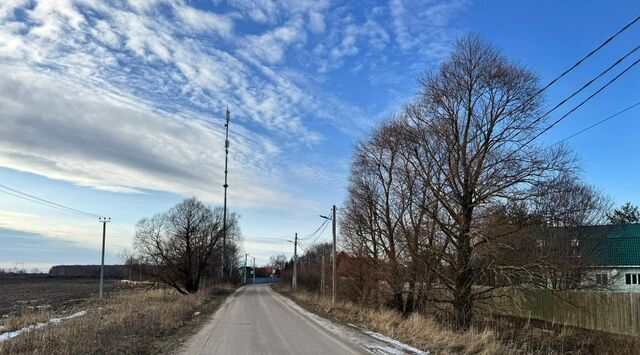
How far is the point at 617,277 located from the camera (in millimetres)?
44594

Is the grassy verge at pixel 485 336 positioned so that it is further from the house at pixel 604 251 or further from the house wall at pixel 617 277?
the house wall at pixel 617 277

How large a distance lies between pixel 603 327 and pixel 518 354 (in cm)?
1794

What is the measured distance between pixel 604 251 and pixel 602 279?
5.65 meters

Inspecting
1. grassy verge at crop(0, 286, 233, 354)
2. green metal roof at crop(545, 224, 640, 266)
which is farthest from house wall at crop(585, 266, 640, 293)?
grassy verge at crop(0, 286, 233, 354)

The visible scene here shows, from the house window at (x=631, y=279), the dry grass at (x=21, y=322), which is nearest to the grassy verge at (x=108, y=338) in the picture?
the dry grass at (x=21, y=322)

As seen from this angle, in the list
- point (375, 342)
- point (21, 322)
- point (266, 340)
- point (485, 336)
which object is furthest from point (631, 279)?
point (21, 322)

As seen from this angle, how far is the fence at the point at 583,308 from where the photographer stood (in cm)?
2758

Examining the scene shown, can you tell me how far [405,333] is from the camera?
63.3 ft

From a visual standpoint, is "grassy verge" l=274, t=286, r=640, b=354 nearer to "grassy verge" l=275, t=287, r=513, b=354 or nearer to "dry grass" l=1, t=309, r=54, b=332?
"grassy verge" l=275, t=287, r=513, b=354

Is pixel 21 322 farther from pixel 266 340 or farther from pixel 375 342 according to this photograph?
pixel 375 342

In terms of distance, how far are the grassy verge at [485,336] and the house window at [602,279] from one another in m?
6.97

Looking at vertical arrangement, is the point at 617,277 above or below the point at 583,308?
above

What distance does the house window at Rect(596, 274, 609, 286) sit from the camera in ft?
125

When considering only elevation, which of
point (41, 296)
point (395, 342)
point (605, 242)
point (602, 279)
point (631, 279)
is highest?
point (605, 242)
